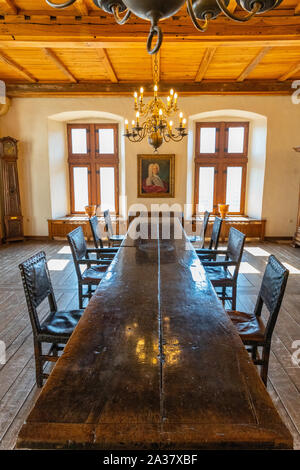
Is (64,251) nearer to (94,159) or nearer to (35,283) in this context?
(94,159)

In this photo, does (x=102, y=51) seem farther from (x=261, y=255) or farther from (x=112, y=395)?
(x=112, y=395)

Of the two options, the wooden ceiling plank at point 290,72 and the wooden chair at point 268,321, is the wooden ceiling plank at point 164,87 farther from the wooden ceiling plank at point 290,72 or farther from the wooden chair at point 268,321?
the wooden chair at point 268,321

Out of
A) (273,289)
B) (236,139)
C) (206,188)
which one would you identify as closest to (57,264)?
(273,289)

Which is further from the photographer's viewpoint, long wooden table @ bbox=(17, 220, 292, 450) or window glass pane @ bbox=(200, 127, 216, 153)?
window glass pane @ bbox=(200, 127, 216, 153)

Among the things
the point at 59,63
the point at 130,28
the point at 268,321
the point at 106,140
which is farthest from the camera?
the point at 106,140

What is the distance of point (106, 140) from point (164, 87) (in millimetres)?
1996

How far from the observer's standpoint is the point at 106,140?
7.43 meters

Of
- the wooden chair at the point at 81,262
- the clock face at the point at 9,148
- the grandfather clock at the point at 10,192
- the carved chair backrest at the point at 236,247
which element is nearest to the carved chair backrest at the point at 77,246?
the wooden chair at the point at 81,262

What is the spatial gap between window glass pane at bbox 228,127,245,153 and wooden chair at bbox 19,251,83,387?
21.0 feet

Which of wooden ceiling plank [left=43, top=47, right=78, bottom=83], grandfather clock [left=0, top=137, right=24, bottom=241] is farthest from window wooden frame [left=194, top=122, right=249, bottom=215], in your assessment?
grandfather clock [left=0, top=137, right=24, bottom=241]

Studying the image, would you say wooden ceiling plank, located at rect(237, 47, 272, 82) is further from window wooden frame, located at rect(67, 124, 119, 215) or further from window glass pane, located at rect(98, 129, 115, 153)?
window glass pane, located at rect(98, 129, 115, 153)

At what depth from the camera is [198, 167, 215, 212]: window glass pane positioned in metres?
7.41

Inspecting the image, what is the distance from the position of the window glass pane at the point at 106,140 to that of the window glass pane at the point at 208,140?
2.27 meters
